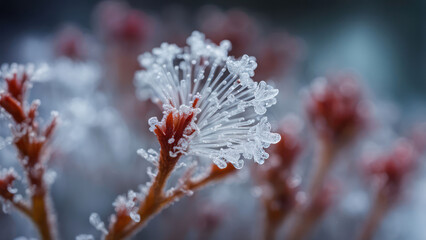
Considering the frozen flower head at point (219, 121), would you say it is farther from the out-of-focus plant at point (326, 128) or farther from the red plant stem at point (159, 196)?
the out-of-focus plant at point (326, 128)

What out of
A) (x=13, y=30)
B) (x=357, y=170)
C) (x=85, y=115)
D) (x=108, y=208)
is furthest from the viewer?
(x=13, y=30)

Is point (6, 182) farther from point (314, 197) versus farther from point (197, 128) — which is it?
point (314, 197)

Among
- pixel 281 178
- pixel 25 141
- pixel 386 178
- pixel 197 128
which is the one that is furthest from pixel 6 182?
pixel 386 178

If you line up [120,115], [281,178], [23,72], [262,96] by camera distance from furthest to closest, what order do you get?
[120,115] → [281,178] → [23,72] → [262,96]

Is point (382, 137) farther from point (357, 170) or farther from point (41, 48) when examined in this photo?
point (41, 48)

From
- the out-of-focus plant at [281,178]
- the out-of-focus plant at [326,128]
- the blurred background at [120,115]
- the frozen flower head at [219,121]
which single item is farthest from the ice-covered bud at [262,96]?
the out-of-focus plant at [326,128]

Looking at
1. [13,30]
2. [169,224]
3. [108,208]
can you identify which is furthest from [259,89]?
[13,30]
